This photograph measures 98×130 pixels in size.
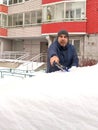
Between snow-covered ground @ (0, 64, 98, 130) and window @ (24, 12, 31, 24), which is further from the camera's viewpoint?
window @ (24, 12, 31, 24)

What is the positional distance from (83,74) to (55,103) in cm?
48

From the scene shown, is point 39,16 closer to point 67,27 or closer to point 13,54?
point 13,54

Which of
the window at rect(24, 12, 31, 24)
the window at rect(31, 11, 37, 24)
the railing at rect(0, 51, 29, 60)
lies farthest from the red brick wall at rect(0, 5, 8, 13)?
the railing at rect(0, 51, 29, 60)

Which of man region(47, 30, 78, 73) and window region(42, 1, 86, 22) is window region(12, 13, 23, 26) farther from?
man region(47, 30, 78, 73)

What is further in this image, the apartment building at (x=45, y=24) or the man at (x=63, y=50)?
the apartment building at (x=45, y=24)

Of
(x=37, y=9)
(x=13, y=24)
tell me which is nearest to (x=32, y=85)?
(x=37, y=9)

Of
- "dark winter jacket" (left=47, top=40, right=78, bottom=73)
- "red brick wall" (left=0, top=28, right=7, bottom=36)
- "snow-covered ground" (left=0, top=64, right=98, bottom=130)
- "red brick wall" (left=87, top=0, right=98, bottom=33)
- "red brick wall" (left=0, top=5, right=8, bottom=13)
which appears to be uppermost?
"red brick wall" (left=0, top=5, right=8, bottom=13)

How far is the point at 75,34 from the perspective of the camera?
2770 cm

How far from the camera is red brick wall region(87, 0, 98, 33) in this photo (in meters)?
27.0

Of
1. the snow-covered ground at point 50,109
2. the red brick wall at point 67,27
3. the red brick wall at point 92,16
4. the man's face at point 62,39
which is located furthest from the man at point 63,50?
the red brick wall at point 67,27

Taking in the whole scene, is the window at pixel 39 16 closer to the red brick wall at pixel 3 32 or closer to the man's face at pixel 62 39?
the red brick wall at pixel 3 32

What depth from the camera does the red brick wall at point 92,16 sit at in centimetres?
2698

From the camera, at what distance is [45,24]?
30.1 meters

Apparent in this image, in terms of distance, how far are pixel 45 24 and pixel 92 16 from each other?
4769 millimetres
